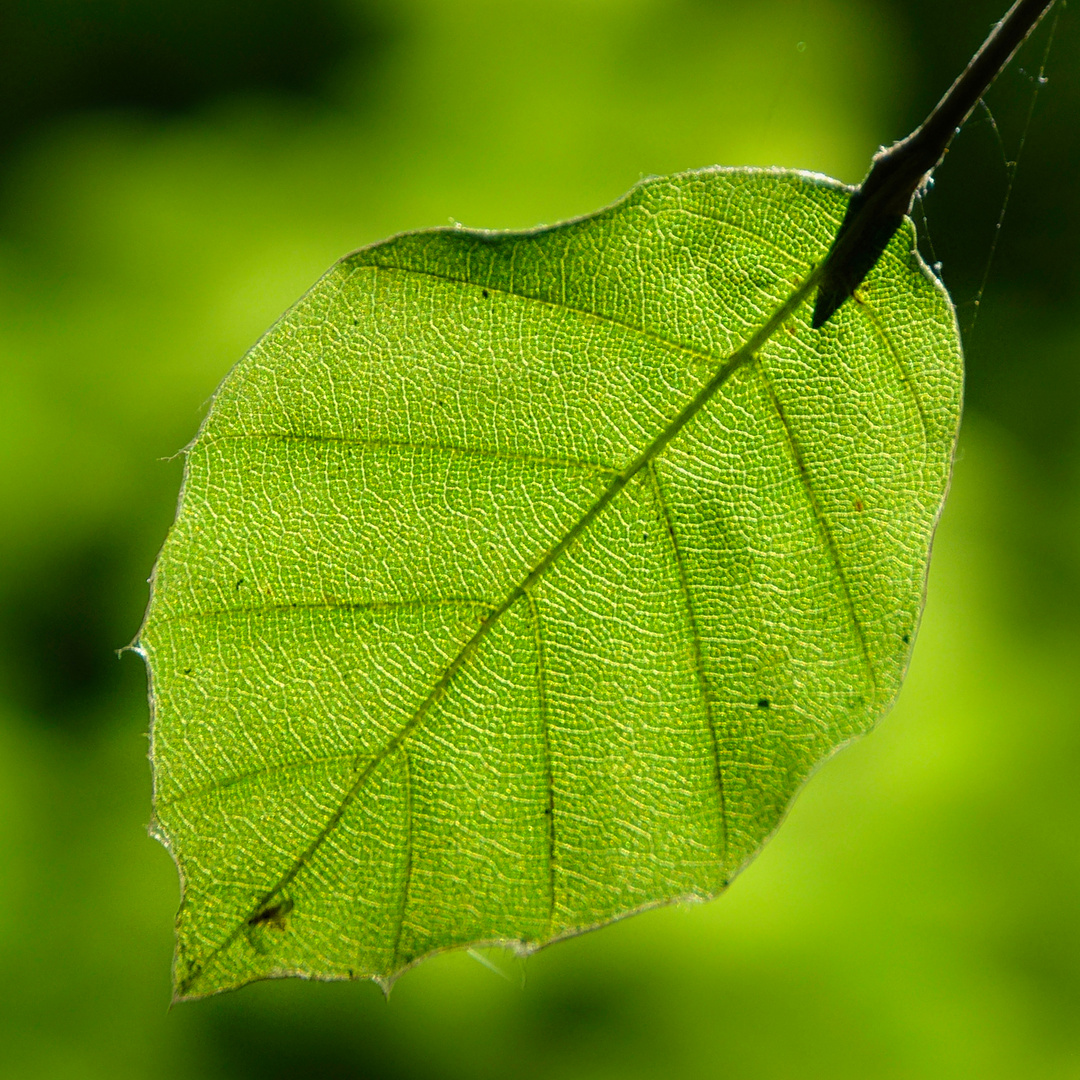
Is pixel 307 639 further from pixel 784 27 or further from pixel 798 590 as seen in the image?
pixel 784 27

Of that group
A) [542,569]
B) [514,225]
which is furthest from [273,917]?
[514,225]

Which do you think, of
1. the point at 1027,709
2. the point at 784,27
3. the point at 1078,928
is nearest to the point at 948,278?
the point at 784,27

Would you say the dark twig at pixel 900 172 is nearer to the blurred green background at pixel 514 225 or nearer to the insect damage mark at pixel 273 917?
the insect damage mark at pixel 273 917

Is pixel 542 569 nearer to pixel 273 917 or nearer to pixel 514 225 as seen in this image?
pixel 273 917

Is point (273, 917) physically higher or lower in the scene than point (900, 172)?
lower

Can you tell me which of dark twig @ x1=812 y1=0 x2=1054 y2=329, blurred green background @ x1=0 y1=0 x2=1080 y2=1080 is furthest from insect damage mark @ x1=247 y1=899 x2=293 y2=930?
blurred green background @ x1=0 y1=0 x2=1080 y2=1080
